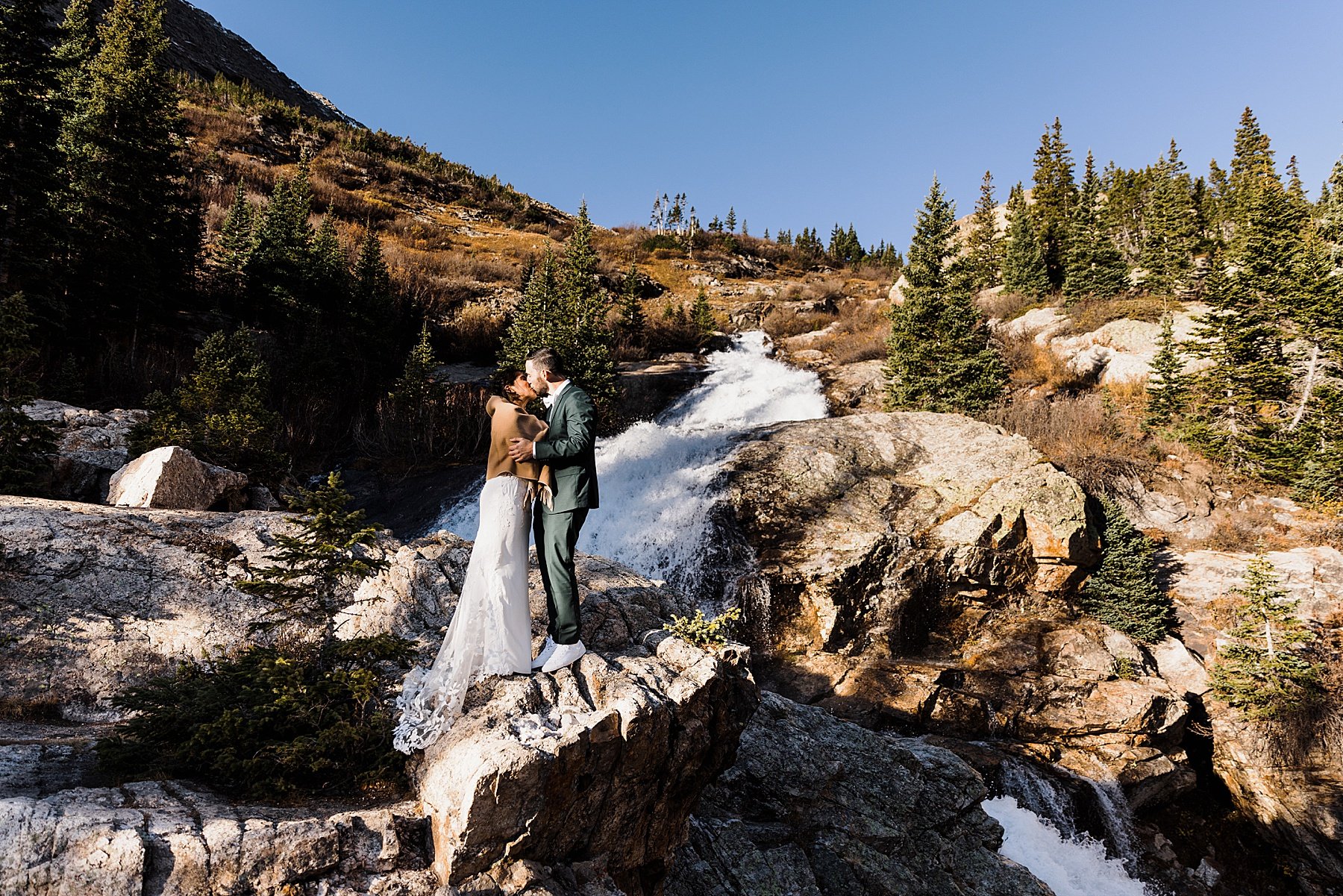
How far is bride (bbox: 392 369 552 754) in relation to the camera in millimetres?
4363

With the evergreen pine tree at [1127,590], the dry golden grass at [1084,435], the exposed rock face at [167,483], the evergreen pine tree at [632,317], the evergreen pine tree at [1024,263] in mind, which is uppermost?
the evergreen pine tree at [1024,263]

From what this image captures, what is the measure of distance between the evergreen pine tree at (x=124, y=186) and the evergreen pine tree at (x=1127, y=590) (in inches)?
1225

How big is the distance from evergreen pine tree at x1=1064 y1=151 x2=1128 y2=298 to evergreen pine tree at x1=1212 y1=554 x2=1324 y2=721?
957 inches

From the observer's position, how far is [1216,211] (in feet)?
130

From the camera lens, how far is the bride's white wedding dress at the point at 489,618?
4.32 m

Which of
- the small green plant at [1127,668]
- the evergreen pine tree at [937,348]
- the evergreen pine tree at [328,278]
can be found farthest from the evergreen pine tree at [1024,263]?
the evergreen pine tree at [328,278]

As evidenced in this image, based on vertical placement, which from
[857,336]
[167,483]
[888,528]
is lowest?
[888,528]

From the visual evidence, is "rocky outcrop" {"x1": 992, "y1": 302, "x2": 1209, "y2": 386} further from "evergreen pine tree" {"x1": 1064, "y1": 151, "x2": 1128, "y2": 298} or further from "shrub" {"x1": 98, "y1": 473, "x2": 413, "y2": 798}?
"shrub" {"x1": 98, "y1": 473, "x2": 413, "y2": 798}

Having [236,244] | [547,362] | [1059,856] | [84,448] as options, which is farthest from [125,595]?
[236,244]

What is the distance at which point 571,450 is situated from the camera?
455 cm

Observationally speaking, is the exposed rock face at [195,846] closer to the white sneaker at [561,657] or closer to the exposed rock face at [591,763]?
the exposed rock face at [591,763]

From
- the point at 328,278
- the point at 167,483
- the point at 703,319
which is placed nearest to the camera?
the point at 167,483

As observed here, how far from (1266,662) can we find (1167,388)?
12909 mm

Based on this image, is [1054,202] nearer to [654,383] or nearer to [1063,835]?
[654,383]
